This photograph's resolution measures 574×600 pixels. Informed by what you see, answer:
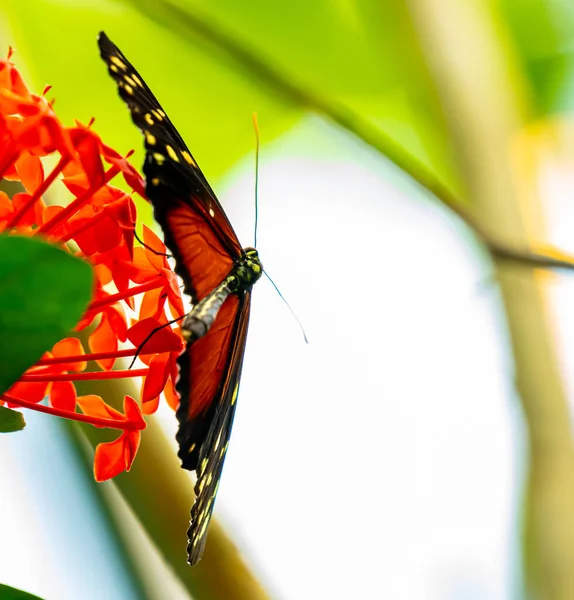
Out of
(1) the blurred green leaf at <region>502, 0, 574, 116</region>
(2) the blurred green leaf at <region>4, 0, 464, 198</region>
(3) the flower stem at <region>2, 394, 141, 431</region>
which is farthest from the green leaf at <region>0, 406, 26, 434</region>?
(1) the blurred green leaf at <region>502, 0, 574, 116</region>

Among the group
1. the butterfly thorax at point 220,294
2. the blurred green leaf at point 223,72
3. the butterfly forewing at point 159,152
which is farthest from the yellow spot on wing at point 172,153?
the blurred green leaf at point 223,72

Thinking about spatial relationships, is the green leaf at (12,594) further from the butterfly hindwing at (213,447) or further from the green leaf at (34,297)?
the butterfly hindwing at (213,447)

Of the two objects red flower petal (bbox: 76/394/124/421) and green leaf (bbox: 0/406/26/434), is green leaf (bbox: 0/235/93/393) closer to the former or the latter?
green leaf (bbox: 0/406/26/434)

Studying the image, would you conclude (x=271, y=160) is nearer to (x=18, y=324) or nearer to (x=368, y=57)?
(x=368, y=57)

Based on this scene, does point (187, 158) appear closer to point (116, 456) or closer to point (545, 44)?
point (116, 456)

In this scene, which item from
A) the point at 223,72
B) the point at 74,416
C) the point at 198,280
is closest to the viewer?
the point at 74,416

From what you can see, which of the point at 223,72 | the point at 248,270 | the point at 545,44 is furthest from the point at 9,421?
the point at 545,44
